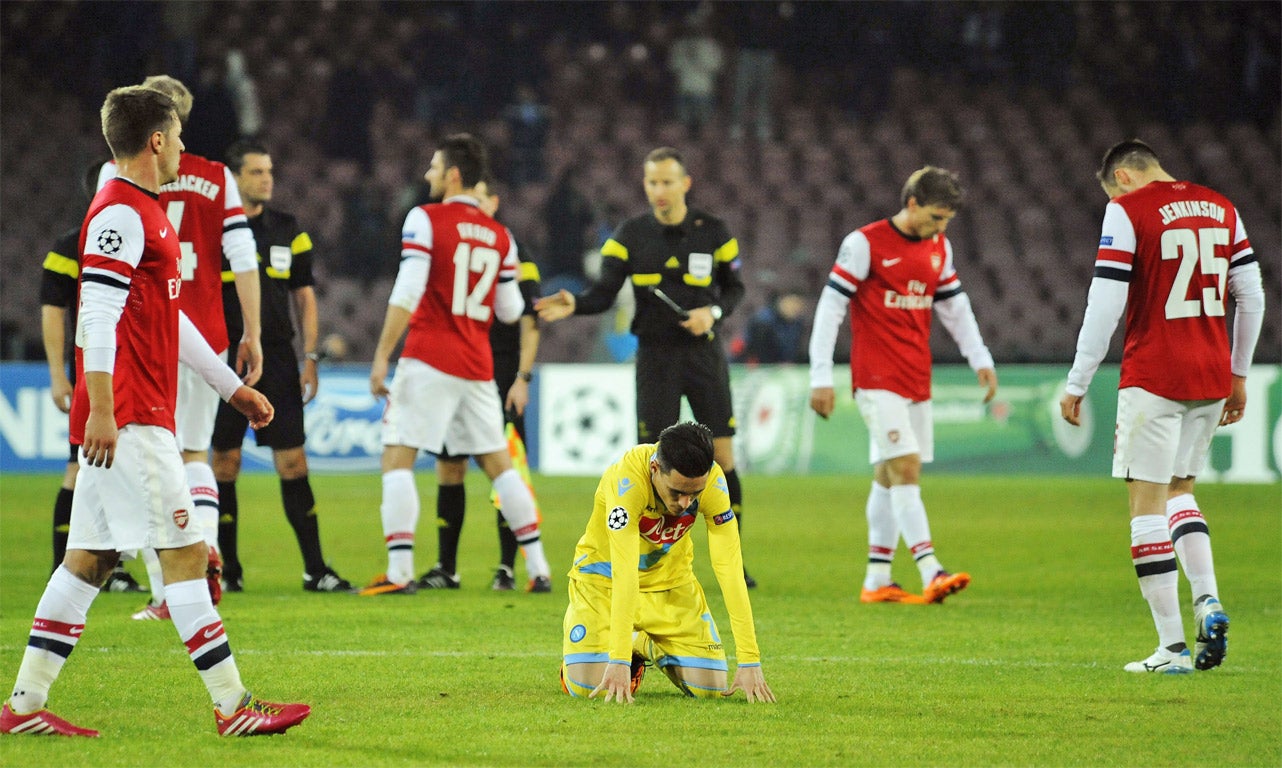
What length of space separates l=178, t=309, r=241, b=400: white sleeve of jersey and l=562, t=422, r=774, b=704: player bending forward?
1.24m

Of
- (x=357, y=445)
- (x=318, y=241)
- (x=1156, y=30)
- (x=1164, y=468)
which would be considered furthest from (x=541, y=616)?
(x=1156, y=30)

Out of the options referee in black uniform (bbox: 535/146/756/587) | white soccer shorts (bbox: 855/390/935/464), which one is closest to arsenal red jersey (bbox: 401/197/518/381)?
referee in black uniform (bbox: 535/146/756/587)

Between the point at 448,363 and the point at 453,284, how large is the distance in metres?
0.40

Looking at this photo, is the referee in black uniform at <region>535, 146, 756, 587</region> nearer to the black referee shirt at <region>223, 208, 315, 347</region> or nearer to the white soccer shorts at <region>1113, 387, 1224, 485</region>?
the black referee shirt at <region>223, 208, 315, 347</region>

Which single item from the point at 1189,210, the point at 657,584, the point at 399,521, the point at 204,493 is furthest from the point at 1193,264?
the point at 204,493

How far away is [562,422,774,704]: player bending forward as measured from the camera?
4.74 m

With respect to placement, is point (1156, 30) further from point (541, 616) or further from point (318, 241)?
point (541, 616)

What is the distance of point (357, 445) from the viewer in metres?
16.0

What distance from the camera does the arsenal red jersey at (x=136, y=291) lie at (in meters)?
4.18

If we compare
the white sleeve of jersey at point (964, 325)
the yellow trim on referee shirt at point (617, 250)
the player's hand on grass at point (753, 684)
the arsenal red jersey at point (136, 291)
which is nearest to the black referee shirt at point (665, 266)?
the yellow trim on referee shirt at point (617, 250)

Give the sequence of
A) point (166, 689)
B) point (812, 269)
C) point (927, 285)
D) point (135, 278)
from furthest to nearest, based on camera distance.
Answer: point (812, 269) → point (927, 285) → point (166, 689) → point (135, 278)

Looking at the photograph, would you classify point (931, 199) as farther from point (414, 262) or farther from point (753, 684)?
point (753, 684)

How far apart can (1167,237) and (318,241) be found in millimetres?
15823

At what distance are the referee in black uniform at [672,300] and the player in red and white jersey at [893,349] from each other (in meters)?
0.58
